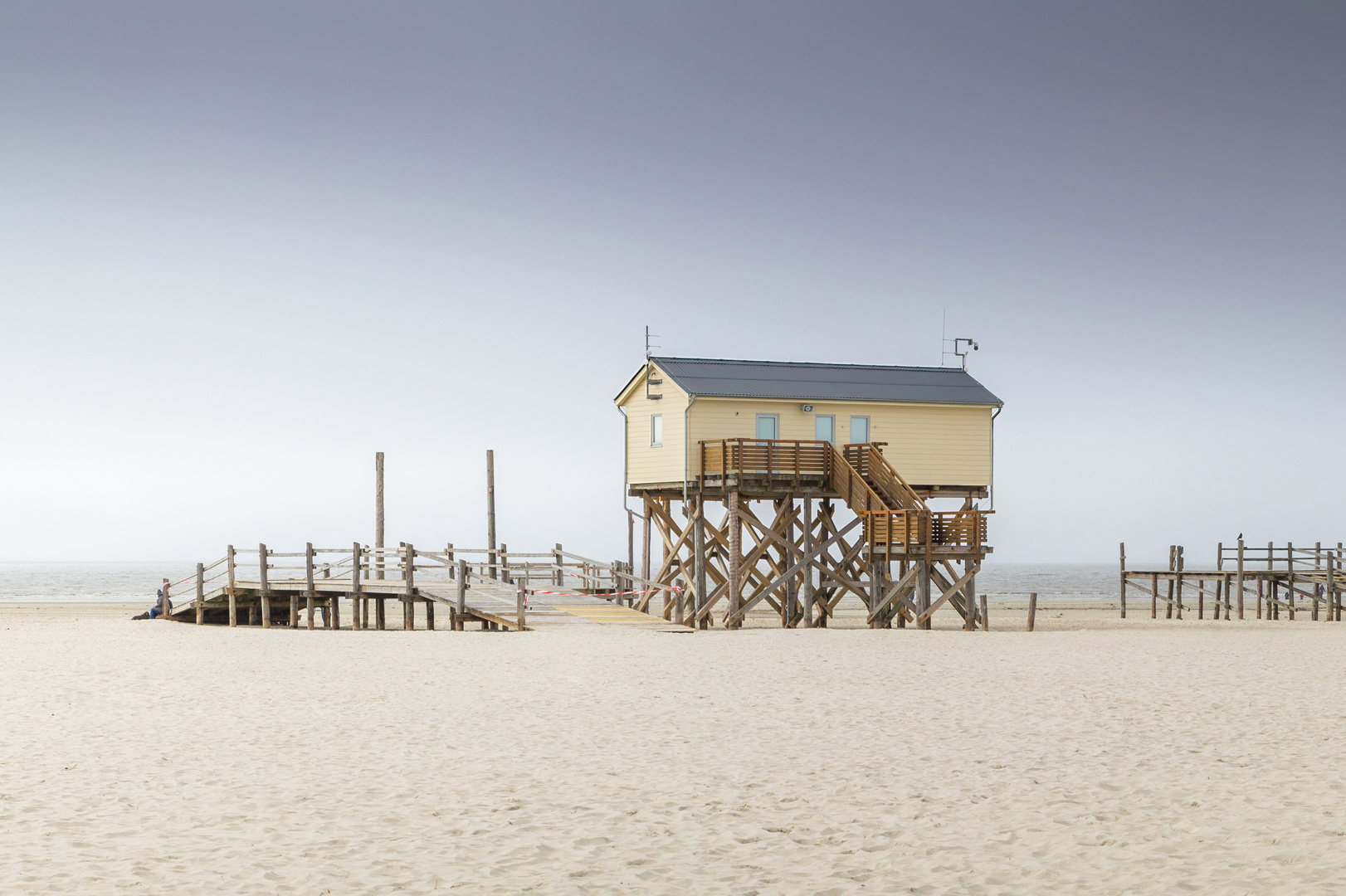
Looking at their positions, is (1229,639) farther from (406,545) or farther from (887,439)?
(406,545)

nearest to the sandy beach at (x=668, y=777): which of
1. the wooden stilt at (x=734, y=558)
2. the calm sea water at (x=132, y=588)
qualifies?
the wooden stilt at (x=734, y=558)

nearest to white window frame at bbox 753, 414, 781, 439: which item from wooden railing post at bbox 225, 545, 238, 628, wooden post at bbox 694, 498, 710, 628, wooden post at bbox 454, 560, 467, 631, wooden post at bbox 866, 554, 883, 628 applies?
wooden post at bbox 694, 498, 710, 628

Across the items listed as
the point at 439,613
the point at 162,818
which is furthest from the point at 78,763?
the point at 439,613

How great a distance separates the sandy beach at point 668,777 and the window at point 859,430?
11.4m

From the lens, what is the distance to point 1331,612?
4031 centimetres

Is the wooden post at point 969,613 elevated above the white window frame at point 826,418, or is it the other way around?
the white window frame at point 826,418

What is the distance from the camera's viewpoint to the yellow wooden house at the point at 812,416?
30547 millimetres

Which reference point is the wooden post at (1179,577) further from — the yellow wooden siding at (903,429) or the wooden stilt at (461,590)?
the wooden stilt at (461,590)

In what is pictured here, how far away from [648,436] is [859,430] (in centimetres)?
559

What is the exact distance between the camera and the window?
31.2m

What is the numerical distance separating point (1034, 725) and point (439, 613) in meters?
38.9

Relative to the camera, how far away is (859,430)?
3123 cm

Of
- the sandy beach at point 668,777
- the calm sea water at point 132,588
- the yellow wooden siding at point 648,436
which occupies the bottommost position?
the calm sea water at point 132,588

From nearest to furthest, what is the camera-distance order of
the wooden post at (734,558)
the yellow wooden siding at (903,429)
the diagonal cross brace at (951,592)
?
the diagonal cross brace at (951,592) < the wooden post at (734,558) < the yellow wooden siding at (903,429)
